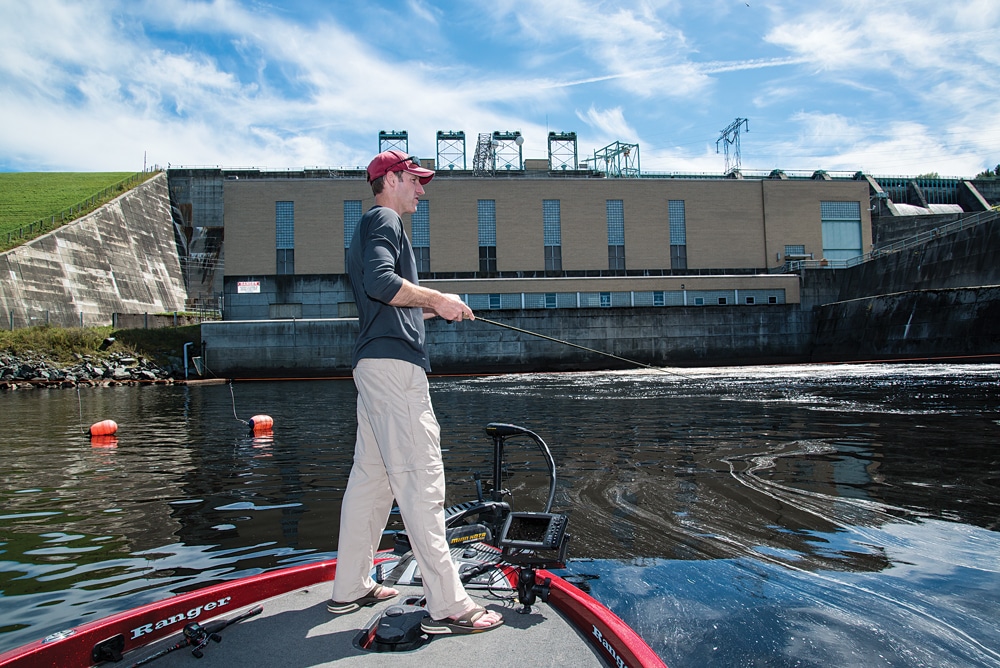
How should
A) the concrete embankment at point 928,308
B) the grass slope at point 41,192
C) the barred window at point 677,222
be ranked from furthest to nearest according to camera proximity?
the grass slope at point 41,192 → the barred window at point 677,222 → the concrete embankment at point 928,308

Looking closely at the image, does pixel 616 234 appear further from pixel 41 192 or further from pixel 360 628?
pixel 41 192

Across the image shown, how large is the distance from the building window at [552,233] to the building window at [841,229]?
20.8 m

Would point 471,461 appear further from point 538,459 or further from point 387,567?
point 387,567

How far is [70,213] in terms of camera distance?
48.9 meters

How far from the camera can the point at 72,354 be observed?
34.4 meters

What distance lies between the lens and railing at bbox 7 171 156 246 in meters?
42.0

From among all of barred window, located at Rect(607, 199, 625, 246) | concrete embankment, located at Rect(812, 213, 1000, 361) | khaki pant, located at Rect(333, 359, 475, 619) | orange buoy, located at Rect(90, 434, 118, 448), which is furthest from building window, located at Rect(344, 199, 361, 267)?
khaki pant, located at Rect(333, 359, 475, 619)

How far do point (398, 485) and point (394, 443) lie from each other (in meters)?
0.19

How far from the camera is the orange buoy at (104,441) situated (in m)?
11.0

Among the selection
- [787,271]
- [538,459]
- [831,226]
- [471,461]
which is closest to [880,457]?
[538,459]

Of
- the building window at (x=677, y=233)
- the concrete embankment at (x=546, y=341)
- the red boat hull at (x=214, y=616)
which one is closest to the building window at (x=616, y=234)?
the building window at (x=677, y=233)

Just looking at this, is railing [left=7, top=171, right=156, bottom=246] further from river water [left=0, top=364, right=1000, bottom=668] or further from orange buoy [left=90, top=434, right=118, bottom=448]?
river water [left=0, top=364, right=1000, bottom=668]

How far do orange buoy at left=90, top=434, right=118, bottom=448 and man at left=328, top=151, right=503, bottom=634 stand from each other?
32.7 feet

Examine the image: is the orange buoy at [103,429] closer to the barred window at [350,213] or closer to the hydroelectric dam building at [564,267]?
the hydroelectric dam building at [564,267]
